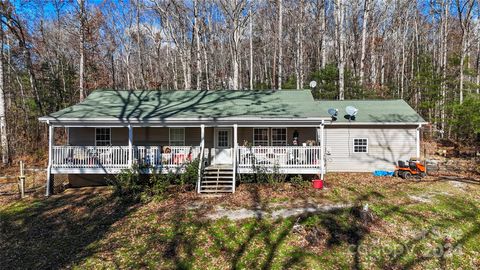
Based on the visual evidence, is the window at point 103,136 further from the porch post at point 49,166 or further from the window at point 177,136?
the window at point 177,136

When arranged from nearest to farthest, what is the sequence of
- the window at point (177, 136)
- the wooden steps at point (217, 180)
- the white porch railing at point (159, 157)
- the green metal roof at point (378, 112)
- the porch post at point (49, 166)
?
the wooden steps at point (217, 180) → the porch post at point (49, 166) → the white porch railing at point (159, 157) → the window at point (177, 136) → the green metal roof at point (378, 112)

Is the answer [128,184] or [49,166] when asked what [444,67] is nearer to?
[128,184]

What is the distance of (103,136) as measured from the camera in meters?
14.5

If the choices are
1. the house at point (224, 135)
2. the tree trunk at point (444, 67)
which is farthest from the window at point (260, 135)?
the tree trunk at point (444, 67)

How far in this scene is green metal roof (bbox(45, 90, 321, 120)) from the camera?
1281 cm

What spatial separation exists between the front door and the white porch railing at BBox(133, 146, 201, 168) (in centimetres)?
174

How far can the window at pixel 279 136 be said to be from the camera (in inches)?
579

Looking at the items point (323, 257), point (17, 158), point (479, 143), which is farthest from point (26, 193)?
point (479, 143)

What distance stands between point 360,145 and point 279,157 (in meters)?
5.64

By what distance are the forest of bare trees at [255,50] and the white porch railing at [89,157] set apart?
842 centimetres

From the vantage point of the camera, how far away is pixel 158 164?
12750 mm

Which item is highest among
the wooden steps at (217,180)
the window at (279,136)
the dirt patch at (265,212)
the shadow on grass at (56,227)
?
the window at (279,136)

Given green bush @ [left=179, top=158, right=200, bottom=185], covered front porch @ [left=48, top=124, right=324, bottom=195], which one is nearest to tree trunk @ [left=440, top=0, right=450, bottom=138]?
covered front porch @ [left=48, top=124, right=324, bottom=195]

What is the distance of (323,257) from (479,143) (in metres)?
20.9
